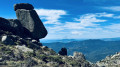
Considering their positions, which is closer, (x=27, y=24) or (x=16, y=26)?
(x=16, y=26)

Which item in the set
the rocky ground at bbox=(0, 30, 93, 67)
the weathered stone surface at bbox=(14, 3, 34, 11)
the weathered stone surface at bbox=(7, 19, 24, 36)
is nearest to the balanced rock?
the weathered stone surface at bbox=(14, 3, 34, 11)

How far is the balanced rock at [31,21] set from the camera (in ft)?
211

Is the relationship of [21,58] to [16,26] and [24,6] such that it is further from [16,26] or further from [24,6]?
[24,6]

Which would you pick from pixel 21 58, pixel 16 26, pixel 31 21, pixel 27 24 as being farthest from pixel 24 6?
pixel 21 58

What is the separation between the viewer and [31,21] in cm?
6431

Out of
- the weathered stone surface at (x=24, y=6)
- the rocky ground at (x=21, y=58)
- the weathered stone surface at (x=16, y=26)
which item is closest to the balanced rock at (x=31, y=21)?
the weathered stone surface at (x=24, y=6)

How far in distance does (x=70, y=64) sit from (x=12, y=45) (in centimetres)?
1616

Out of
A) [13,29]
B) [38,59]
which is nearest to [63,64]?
[38,59]

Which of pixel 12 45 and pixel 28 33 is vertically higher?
pixel 28 33

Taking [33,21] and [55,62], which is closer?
[55,62]

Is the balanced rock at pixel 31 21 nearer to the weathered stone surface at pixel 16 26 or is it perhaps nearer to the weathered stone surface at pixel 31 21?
the weathered stone surface at pixel 31 21

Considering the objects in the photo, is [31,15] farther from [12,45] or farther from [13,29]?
[12,45]

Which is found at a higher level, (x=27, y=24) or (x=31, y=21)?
(x=31, y=21)

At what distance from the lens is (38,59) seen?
4331 cm
